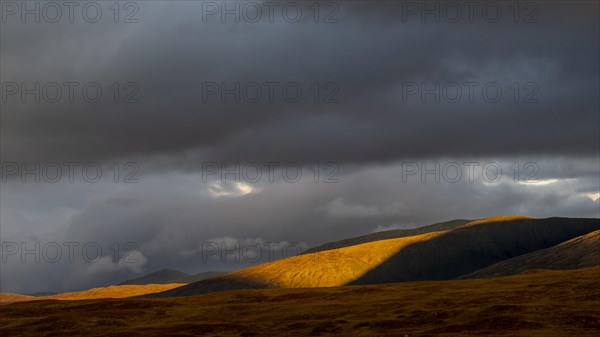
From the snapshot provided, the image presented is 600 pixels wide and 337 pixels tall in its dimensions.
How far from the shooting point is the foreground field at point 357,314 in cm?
9388

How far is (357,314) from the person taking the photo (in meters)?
115

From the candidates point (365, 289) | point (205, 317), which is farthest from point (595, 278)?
point (205, 317)

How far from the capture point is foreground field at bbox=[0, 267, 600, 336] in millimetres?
93875

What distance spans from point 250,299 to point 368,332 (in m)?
63.9

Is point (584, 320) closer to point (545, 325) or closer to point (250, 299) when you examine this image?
point (545, 325)

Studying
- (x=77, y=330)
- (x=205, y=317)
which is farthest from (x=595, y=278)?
(x=77, y=330)

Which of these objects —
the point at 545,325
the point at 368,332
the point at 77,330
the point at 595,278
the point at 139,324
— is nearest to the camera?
the point at 545,325

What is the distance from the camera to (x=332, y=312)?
4670 inches

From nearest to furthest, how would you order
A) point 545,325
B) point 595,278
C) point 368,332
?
point 545,325, point 368,332, point 595,278

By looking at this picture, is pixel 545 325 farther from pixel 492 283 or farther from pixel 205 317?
pixel 492 283

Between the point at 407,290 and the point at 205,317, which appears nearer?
the point at 205,317

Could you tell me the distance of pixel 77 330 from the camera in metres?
112

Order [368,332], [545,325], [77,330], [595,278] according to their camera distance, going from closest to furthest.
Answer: [545,325], [368,332], [77,330], [595,278]

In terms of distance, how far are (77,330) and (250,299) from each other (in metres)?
51.9
